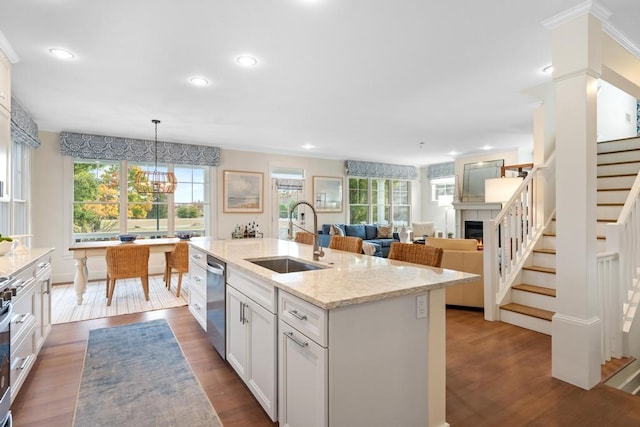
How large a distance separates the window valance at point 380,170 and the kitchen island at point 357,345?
6695 mm

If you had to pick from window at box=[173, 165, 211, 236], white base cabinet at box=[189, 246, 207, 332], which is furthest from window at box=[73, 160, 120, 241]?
white base cabinet at box=[189, 246, 207, 332]

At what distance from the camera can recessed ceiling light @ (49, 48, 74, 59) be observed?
109 inches

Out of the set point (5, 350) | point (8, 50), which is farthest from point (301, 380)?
point (8, 50)

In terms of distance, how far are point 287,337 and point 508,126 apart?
5.38m

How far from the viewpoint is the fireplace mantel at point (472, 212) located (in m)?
7.26

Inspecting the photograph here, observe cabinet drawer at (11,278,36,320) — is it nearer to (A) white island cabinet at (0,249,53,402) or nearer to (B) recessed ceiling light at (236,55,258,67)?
(A) white island cabinet at (0,249,53,402)

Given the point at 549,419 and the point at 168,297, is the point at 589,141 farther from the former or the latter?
the point at 168,297

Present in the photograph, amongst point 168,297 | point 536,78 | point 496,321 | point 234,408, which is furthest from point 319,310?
point 168,297

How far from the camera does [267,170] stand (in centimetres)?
738

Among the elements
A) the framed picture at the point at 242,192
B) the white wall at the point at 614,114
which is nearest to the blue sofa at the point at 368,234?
the framed picture at the point at 242,192

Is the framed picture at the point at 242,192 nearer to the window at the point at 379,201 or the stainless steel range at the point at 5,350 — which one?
the window at the point at 379,201

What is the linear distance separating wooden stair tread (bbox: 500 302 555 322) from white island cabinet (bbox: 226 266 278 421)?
276 cm

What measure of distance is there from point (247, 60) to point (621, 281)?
3.63m

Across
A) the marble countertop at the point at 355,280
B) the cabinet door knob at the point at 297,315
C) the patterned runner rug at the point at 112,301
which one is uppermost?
the marble countertop at the point at 355,280
